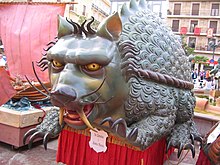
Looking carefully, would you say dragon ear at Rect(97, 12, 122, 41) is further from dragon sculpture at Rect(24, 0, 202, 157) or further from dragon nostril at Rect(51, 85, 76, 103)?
dragon nostril at Rect(51, 85, 76, 103)

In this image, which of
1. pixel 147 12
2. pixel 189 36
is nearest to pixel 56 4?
pixel 147 12

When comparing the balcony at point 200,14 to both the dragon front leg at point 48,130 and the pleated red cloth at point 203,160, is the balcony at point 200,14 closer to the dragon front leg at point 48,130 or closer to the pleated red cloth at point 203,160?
the pleated red cloth at point 203,160

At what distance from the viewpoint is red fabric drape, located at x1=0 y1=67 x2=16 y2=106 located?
3100 mm

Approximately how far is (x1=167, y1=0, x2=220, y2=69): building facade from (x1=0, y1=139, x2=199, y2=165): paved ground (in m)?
25.8

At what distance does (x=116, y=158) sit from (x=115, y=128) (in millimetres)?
510

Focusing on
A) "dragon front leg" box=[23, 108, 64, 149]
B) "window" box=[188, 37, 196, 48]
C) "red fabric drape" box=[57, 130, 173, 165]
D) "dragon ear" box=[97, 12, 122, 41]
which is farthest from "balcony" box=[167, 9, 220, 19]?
"dragon ear" box=[97, 12, 122, 41]

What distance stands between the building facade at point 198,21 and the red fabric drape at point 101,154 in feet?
86.4

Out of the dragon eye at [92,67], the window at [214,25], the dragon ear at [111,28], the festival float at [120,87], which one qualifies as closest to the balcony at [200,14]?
the window at [214,25]

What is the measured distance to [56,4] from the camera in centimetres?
611

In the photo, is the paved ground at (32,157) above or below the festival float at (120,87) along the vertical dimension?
below

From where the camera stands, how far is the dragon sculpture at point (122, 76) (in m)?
1.61

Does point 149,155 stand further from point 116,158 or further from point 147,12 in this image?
point 147,12

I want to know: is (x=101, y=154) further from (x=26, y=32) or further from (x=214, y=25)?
(x=214, y=25)

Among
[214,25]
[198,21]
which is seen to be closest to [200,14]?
[198,21]
